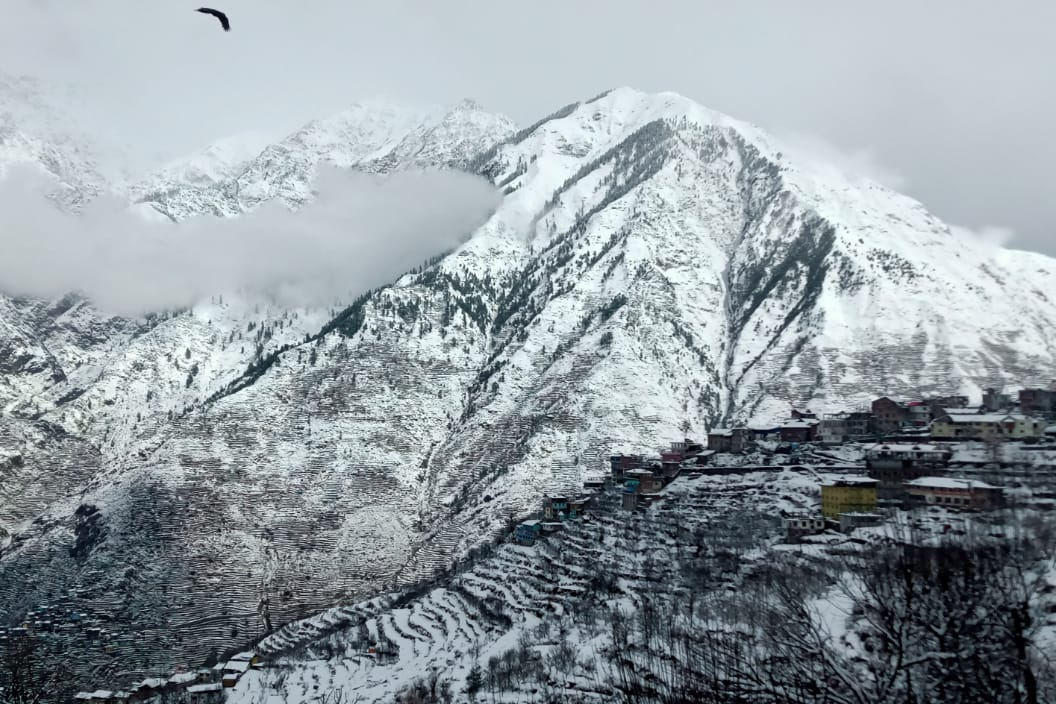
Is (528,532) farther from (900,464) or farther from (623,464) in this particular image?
(900,464)

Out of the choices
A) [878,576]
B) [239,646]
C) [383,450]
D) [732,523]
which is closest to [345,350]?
[383,450]

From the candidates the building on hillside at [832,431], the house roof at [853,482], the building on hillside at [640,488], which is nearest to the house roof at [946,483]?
the house roof at [853,482]

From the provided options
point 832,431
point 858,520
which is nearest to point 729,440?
point 832,431

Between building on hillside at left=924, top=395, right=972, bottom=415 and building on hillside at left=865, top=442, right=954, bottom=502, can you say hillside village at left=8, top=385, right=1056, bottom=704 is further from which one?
building on hillside at left=924, top=395, right=972, bottom=415

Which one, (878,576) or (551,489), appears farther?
(551,489)

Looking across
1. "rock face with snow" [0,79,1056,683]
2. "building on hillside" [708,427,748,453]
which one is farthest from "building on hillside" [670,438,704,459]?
"rock face with snow" [0,79,1056,683]

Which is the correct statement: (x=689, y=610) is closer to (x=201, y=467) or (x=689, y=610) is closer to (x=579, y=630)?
(x=579, y=630)
